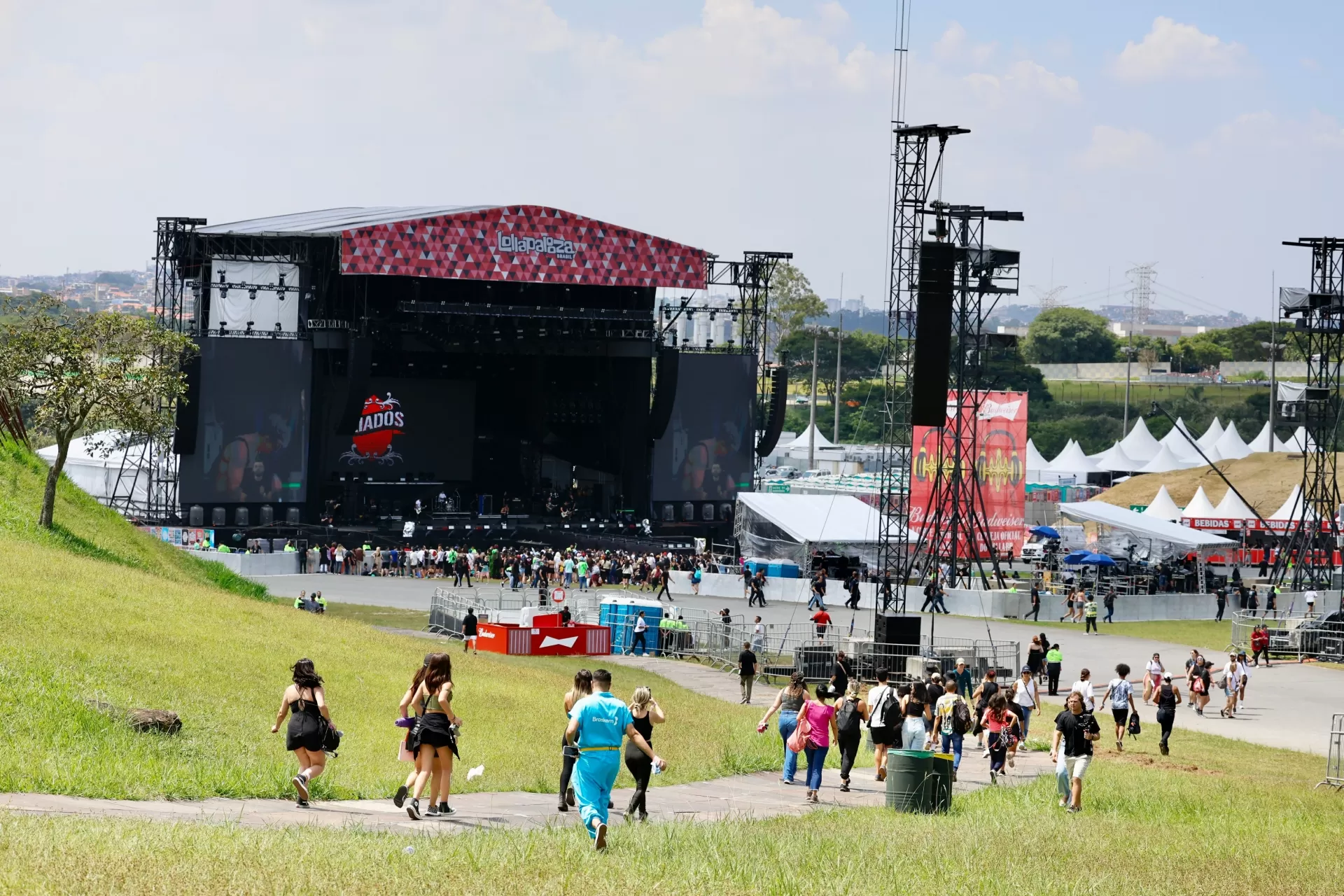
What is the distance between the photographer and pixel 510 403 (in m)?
55.0

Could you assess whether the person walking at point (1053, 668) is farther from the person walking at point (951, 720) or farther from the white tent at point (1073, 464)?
the white tent at point (1073, 464)

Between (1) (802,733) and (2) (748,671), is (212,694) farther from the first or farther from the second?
(2) (748,671)

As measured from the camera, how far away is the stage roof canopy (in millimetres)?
46344

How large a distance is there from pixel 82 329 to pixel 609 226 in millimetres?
23820

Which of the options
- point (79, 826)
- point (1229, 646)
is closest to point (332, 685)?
point (79, 826)

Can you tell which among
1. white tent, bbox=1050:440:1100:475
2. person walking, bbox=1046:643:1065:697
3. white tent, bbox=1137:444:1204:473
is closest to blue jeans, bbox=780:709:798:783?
person walking, bbox=1046:643:1065:697

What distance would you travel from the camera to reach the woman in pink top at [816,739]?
13.9m

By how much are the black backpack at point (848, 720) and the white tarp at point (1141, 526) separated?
3354 centimetres

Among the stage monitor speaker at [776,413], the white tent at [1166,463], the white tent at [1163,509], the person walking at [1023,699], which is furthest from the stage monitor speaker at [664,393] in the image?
the white tent at [1166,463]

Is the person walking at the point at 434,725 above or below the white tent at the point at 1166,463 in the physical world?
below

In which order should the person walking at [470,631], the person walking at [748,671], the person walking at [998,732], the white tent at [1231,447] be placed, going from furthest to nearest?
the white tent at [1231,447], the person walking at [470,631], the person walking at [748,671], the person walking at [998,732]

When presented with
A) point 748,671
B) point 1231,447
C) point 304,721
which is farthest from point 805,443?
point 304,721

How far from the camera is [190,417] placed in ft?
152

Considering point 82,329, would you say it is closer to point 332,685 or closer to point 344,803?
point 332,685
